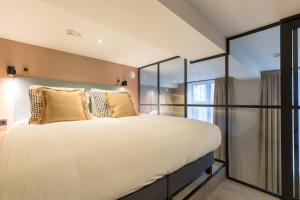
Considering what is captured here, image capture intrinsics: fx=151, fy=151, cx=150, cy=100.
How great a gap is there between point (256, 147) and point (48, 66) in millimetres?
3481

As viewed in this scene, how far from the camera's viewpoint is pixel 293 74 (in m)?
1.70

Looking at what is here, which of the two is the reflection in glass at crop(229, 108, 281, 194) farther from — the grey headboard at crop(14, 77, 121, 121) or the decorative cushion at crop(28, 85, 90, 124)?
the grey headboard at crop(14, 77, 121, 121)

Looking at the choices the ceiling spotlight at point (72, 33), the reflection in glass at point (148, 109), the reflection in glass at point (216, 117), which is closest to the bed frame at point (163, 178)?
the reflection in glass at point (216, 117)

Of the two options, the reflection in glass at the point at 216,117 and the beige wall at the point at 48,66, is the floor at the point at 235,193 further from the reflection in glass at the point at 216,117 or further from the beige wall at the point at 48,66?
the beige wall at the point at 48,66

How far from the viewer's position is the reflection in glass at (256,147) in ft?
6.28

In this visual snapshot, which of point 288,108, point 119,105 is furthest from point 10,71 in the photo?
point 288,108

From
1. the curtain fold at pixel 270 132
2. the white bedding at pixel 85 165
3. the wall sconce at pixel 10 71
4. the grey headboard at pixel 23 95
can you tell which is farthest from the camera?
the grey headboard at pixel 23 95

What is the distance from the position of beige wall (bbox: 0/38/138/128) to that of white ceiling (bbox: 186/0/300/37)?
7.31ft

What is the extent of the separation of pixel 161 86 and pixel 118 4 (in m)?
2.35

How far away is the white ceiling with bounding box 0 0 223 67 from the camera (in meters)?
1.29

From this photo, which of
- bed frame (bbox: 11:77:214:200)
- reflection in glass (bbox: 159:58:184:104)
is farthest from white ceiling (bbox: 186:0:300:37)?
bed frame (bbox: 11:77:214:200)

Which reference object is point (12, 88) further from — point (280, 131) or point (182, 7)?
point (280, 131)

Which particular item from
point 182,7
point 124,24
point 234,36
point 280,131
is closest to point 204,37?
point 182,7

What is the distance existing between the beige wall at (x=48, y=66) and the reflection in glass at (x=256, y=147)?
253 centimetres
